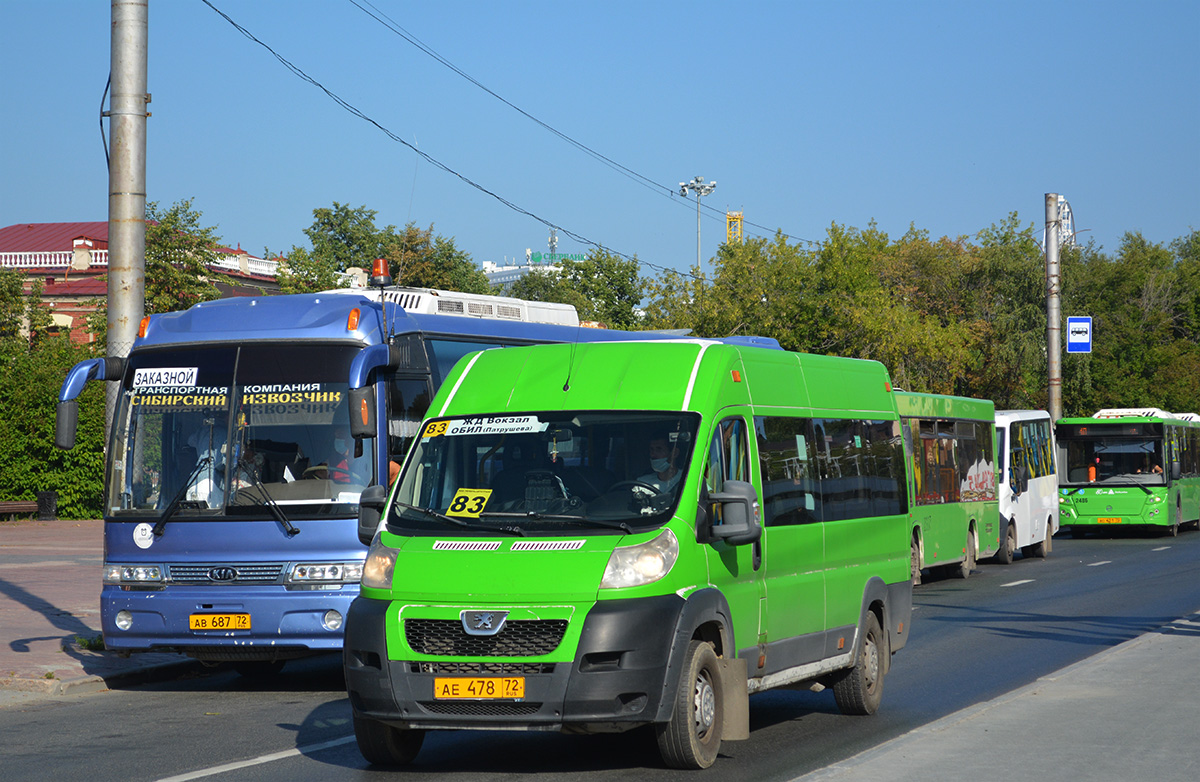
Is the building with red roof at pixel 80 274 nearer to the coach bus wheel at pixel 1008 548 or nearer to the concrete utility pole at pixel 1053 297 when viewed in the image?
the concrete utility pole at pixel 1053 297

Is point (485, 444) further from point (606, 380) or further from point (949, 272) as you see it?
point (949, 272)

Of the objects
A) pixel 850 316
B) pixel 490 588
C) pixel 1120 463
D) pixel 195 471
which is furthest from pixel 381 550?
pixel 850 316

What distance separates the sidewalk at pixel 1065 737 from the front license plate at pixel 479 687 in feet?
5.09

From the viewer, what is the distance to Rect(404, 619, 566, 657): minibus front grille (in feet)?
24.2

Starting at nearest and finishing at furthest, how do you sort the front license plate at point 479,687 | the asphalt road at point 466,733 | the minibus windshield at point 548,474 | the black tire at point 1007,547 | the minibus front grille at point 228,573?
the front license plate at point 479,687, the minibus windshield at point 548,474, the asphalt road at point 466,733, the minibus front grille at point 228,573, the black tire at point 1007,547

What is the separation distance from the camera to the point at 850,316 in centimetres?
4678

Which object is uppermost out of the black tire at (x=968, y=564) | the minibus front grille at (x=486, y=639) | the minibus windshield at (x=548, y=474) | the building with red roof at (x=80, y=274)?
the building with red roof at (x=80, y=274)

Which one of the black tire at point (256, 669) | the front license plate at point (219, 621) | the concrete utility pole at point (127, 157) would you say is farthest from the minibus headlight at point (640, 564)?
the concrete utility pole at point (127, 157)

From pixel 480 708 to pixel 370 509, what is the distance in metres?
1.83

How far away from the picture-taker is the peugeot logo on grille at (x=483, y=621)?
24.3 ft

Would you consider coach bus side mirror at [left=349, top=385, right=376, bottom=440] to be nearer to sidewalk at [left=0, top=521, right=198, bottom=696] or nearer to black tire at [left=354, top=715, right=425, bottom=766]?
black tire at [left=354, top=715, right=425, bottom=766]

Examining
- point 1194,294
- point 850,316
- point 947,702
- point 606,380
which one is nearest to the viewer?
point 606,380

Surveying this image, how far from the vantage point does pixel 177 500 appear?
38.1ft

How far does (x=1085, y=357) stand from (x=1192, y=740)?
59382mm
